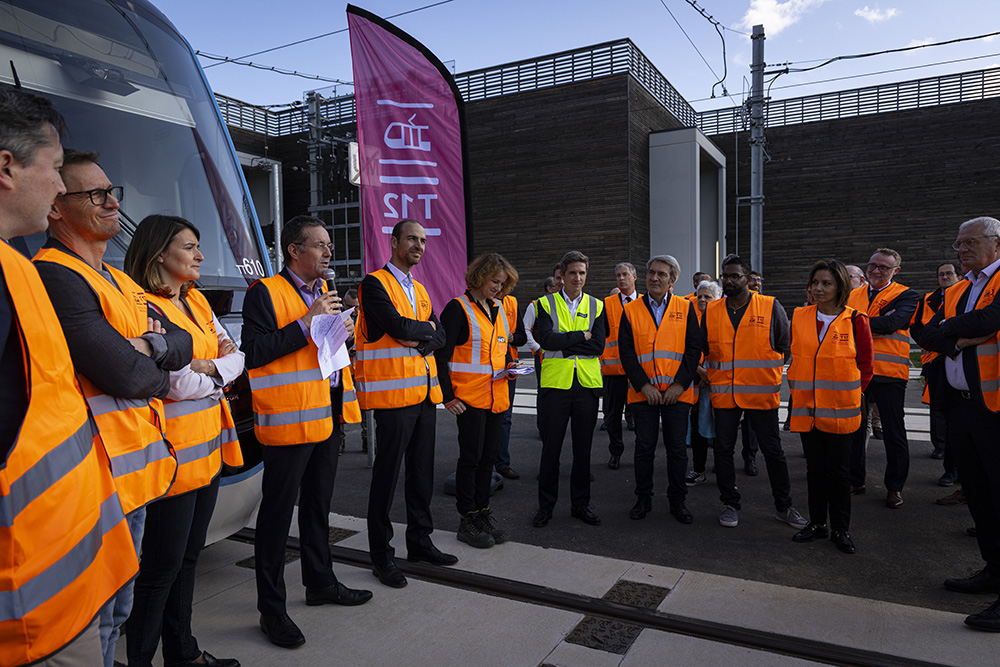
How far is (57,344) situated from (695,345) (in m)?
4.63

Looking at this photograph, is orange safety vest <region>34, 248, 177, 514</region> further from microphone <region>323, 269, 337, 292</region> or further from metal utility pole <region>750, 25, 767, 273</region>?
metal utility pole <region>750, 25, 767, 273</region>

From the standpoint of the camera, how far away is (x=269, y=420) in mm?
3162

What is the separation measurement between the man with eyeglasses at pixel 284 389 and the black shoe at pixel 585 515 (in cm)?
236

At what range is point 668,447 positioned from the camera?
204 inches

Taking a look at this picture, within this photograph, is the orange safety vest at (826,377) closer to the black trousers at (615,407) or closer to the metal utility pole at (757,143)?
the black trousers at (615,407)

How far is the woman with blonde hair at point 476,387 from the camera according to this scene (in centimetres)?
450

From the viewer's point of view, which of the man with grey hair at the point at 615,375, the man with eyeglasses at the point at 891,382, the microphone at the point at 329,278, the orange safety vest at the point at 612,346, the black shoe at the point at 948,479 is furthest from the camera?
the orange safety vest at the point at 612,346

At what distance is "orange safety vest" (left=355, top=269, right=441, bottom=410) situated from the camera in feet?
12.6

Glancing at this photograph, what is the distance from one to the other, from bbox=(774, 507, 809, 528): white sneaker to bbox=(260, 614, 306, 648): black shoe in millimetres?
3553

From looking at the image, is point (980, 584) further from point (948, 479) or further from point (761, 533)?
point (948, 479)

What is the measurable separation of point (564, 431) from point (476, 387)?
883mm

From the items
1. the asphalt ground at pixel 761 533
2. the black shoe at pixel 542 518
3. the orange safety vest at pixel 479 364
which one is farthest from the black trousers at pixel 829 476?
the orange safety vest at pixel 479 364

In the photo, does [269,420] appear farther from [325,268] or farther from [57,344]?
[57,344]

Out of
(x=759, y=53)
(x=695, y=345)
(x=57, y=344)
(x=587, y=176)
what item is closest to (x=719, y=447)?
(x=695, y=345)
